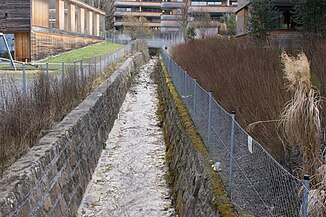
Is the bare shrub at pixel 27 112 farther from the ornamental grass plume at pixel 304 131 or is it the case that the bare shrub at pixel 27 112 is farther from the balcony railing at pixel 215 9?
the balcony railing at pixel 215 9

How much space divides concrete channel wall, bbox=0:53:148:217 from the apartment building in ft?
157

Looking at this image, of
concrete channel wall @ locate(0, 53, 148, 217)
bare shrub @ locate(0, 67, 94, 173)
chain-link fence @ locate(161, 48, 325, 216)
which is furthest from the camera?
bare shrub @ locate(0, 67, 94, 173)

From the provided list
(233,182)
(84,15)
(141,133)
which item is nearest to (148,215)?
(233,182)

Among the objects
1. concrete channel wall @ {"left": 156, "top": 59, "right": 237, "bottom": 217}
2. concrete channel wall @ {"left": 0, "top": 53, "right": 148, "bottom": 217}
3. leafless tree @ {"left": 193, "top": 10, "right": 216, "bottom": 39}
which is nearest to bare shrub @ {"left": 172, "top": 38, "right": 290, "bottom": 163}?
concrete channel wall @ {"left": 156, "top": 59, "right": 237, "bottom": 217}

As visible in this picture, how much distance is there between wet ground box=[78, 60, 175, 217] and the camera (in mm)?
7762

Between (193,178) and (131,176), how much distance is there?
335 centimetres

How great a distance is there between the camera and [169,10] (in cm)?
7506

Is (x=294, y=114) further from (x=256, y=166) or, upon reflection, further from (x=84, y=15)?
(x=84, y=15)

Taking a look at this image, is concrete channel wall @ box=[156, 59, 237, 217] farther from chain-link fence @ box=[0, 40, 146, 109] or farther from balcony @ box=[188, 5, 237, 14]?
balcony @ box=[188, 5, 237, 14]

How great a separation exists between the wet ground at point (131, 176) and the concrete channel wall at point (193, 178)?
356mm

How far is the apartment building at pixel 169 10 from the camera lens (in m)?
59.1

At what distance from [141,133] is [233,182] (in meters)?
8.94

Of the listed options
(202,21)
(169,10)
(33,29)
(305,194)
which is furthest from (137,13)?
(305,194)

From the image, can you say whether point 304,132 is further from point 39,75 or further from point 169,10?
point 169,10
